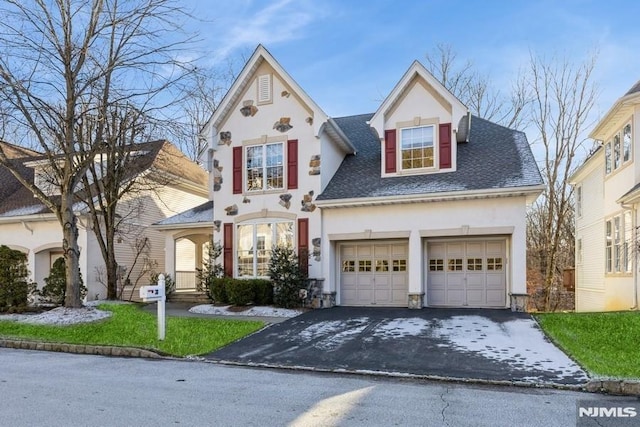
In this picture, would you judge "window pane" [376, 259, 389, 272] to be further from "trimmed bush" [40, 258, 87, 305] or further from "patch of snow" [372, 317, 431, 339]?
"trimmed bush" [40, 258, 87, 305]

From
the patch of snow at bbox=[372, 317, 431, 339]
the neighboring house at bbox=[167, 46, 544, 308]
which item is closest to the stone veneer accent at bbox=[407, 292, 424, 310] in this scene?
the neighboring house at bbox=[167, 46, 544, 308]

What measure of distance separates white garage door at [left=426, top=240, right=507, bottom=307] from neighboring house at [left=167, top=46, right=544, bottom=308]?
0.03 m

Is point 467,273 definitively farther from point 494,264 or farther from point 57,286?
point 57,286

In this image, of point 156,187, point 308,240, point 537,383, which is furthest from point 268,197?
point 537,383

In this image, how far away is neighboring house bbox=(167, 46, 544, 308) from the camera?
1476cm

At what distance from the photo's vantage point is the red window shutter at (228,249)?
56.3 ft

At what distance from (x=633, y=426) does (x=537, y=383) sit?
6.62ft

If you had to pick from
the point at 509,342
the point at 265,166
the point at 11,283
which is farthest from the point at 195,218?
the point at 509,342

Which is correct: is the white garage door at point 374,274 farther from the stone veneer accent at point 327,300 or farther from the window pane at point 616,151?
the window pane at point 616,151

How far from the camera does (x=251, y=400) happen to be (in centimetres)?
635

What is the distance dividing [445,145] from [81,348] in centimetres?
1154

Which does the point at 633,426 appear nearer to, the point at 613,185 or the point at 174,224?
the point at 613,185

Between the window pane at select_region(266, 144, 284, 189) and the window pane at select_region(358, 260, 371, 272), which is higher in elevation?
the window pane at select_region(266, 144, 284, 189)

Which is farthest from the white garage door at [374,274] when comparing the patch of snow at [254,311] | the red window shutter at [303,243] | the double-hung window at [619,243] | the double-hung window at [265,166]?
the double-hung window at [619,243]
